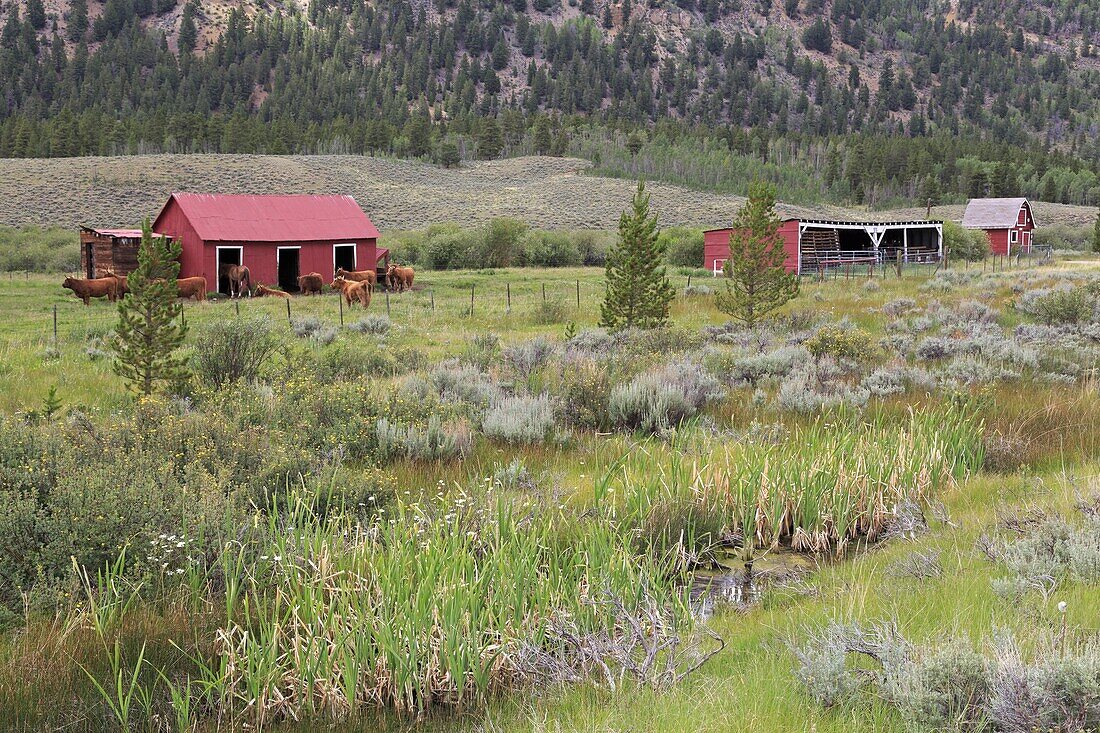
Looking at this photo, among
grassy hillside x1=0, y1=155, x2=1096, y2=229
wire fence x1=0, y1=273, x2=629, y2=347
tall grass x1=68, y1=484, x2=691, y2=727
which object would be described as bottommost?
tall grass x1=68, y1=484, x2=691, y2=727

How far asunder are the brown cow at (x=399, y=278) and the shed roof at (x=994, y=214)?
4716cm

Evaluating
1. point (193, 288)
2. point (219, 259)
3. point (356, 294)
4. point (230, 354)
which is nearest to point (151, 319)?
point (230, 354)

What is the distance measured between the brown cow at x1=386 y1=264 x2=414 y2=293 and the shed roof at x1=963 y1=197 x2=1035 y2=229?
155 feet

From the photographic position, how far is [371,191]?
289ft

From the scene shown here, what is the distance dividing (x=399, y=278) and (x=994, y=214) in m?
50.0

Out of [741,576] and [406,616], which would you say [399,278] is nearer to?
[741,576]

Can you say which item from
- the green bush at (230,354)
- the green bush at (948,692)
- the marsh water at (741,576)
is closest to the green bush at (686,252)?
the green bush at (230,354)

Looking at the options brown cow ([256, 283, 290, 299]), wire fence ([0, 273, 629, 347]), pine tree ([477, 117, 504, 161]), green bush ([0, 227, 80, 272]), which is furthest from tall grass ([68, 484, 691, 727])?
pine tree ([477, 117, 504, 161])

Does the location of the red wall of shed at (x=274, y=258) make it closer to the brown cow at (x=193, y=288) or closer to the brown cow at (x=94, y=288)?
the brown cow at (x=193, y=288)

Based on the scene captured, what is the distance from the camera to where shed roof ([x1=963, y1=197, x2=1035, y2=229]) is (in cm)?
6481

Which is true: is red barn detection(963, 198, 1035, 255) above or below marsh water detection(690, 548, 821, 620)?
above

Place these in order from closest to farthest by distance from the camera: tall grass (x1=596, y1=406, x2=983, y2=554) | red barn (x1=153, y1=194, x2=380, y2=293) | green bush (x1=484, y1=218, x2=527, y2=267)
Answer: tall grass (x1=596, y1=406, x2=983, y2=554), red barn (x1=153, y1=194, x2=380, y2=293), green bush (x1=484, y1=218, x2=527, y2=267)

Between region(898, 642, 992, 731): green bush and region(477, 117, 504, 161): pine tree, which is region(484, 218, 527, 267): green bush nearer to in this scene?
region(898, 642, 992, 731): green bush

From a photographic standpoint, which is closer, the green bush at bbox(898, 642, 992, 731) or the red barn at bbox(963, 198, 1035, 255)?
the green bush at bbox(898, 642, 992, 731)
